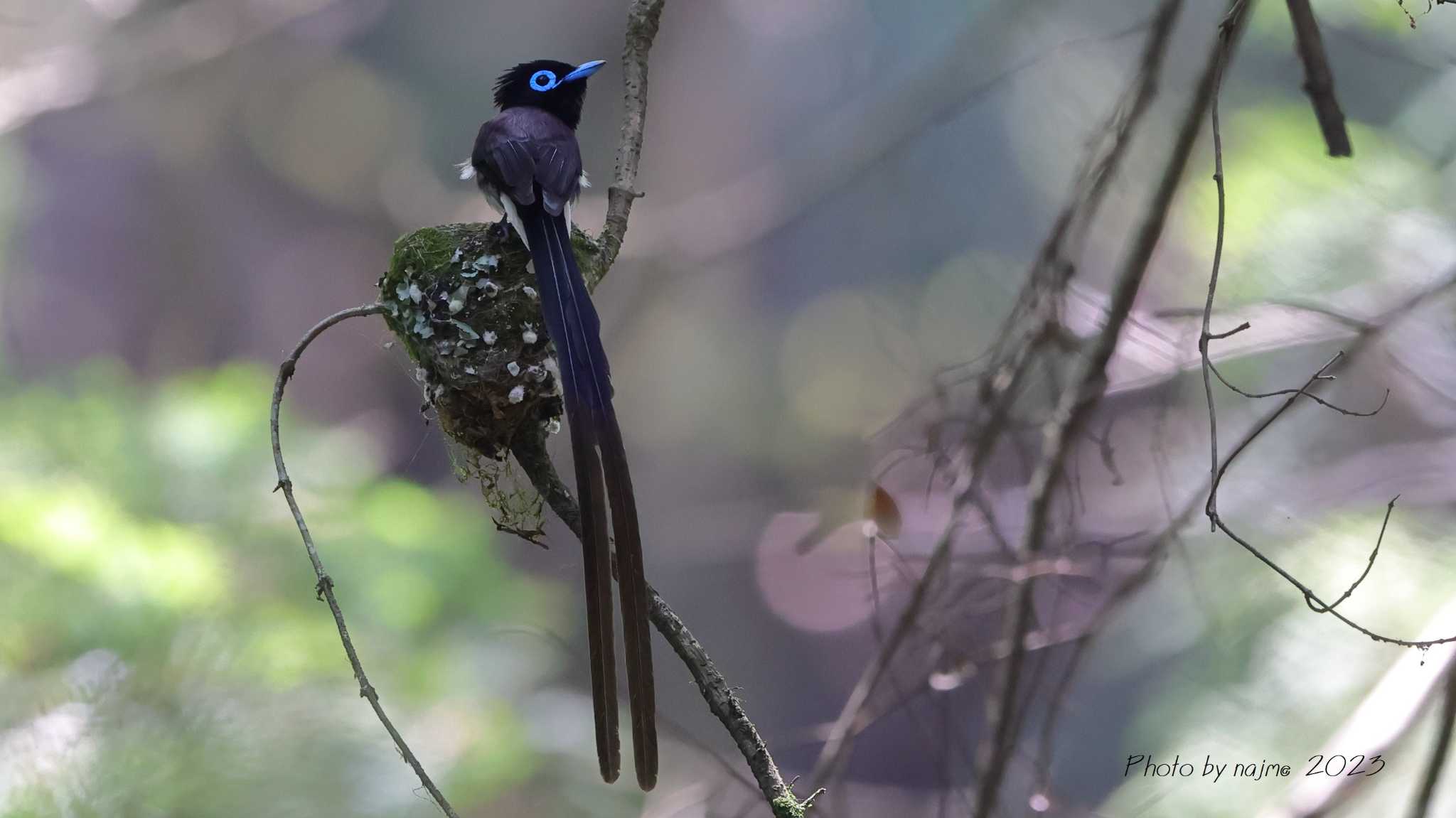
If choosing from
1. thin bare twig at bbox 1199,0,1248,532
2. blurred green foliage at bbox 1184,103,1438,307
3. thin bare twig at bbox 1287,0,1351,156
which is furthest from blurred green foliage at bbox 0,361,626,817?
thin bare twig at bbox 1287,0,1351,156

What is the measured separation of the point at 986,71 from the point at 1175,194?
56 centimetres

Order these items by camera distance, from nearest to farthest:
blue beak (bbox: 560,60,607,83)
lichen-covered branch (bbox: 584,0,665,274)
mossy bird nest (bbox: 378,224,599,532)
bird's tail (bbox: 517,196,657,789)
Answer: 1. bird's tail (bbox: 517,196,657,789)
2. mossy bird nest (bbox: 378,224,599,532)
3. lichen-covered branch (bbox: 584,0,665,274)
4. blue beak (bbox: 560,60,607,83)

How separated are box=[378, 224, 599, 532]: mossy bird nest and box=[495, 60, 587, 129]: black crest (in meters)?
0.31

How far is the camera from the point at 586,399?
1091 millimetres

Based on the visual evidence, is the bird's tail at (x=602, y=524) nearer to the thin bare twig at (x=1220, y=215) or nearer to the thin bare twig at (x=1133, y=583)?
the thin bare twig at (x=1220, y=215)

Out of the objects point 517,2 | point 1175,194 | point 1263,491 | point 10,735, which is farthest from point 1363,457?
point 10,735

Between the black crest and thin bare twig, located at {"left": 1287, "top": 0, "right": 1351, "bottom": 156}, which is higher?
the black crest

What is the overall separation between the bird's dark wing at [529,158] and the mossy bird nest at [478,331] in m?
0.09

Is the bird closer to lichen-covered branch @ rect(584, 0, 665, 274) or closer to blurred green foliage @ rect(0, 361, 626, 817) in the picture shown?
lichen-covered branch @ rect(584, 0, 665, 274)

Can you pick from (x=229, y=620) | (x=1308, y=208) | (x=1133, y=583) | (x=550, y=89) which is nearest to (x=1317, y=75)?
(x=1308, y=208)

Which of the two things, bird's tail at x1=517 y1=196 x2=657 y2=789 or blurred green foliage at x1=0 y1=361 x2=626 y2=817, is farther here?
blurred green foliage at x1=0 y1=361 x2=626 y2=817

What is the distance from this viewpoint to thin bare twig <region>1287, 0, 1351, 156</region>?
1.58 meters

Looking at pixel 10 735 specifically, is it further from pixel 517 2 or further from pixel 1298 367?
pixel 1298 367

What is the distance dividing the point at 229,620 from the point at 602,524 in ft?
4.40
